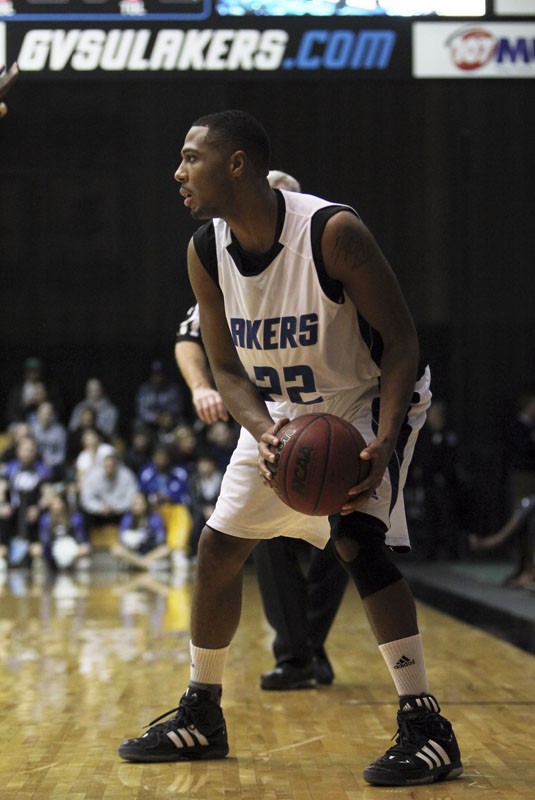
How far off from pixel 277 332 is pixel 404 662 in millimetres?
861

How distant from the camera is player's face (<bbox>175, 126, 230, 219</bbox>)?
3.04 metres

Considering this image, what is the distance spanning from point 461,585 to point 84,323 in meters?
8.47

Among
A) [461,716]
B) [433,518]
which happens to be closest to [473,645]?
[461,716]

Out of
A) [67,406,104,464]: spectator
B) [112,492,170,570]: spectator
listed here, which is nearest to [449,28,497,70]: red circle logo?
[112,492,170,570]: spectator

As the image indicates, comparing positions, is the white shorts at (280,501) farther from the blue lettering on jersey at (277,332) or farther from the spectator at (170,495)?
the spectator at (170,495)

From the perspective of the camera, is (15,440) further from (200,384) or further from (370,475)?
(370,475)

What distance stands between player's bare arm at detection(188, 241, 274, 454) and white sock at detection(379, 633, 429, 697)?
64cm

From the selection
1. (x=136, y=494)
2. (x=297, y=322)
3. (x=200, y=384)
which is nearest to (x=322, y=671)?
(x=200, y=384)

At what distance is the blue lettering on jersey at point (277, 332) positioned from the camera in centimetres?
306

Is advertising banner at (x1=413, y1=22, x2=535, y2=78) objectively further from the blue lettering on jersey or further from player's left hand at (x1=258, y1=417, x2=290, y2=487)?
player's left hand at (x1=258, y1=417, x2=290, y2=487)

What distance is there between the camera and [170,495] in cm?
1209

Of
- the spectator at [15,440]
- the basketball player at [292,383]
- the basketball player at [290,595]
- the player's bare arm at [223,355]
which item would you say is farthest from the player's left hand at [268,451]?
the spectator at [15,440]

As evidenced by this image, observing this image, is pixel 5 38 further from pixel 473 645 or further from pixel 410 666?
pixel 410 666

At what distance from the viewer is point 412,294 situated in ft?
48.9
